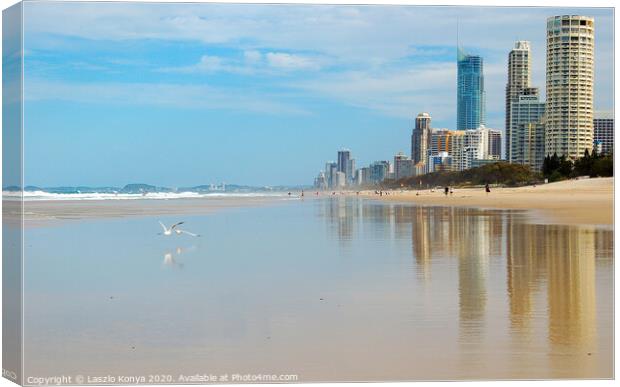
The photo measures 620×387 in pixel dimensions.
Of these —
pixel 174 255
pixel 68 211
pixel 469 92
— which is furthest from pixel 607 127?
pixel 68 211

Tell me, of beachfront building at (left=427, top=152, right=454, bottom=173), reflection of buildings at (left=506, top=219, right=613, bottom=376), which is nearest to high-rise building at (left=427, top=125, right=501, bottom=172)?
beachfront building at (left=427, top=152, right=454, bottom=173)

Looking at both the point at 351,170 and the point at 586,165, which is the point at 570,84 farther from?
the point at 351,170

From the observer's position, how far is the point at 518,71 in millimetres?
8875

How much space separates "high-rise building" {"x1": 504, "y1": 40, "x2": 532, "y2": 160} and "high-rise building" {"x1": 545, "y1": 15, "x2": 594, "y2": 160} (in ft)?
0.76

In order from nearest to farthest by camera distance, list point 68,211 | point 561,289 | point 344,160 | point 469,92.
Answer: point 561,289
point 469,92
point 344,160
point 68,211

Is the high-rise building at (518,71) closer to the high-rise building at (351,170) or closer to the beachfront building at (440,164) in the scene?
the high-rise building at (351,170)

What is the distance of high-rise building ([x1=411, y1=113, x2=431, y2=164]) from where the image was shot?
8.53 metres

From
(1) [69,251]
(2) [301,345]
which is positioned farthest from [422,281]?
(1) [69,251]

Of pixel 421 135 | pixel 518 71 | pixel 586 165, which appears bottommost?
pixel 586 165

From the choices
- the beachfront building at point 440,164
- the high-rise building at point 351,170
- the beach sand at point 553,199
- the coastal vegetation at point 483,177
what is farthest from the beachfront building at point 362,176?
the coastal vegetation at point 483,177

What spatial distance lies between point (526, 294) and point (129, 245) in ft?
21.6

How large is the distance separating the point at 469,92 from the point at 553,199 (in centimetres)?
1780

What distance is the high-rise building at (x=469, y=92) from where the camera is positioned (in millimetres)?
7531

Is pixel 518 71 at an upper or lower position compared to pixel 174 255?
upper
